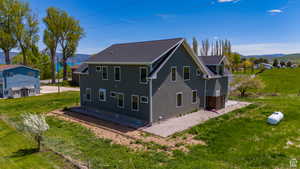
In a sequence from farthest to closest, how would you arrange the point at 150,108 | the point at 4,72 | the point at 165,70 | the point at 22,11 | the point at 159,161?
the point at 22,11 < the point at 4,72 < the point at 165,70 < the point at 150,108 < the point at 159,161

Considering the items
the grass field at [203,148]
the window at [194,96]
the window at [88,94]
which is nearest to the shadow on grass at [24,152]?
the grass field at [203,148]

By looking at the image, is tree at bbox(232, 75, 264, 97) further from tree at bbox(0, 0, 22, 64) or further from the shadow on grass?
tree at bbox(0, 0, 22, 64)

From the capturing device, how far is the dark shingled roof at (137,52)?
51.0 feet

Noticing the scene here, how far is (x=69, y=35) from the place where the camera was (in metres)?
45.0

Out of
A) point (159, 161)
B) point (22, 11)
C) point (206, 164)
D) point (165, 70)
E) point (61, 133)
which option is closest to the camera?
point (206, 164)

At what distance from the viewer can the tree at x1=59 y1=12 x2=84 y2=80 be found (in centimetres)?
4394

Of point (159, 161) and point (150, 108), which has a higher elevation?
point (150, 108)

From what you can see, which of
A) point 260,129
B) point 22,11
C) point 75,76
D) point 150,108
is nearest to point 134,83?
point 150,108

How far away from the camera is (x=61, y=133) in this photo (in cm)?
1337

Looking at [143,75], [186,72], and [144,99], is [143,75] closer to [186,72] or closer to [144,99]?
[144,99]

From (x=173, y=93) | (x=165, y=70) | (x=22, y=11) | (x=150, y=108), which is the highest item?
(x=22, y=11)

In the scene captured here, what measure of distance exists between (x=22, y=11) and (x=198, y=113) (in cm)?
4338

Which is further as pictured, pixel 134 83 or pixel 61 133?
pixel 134 83

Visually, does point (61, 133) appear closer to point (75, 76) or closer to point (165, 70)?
point (165, 70)
